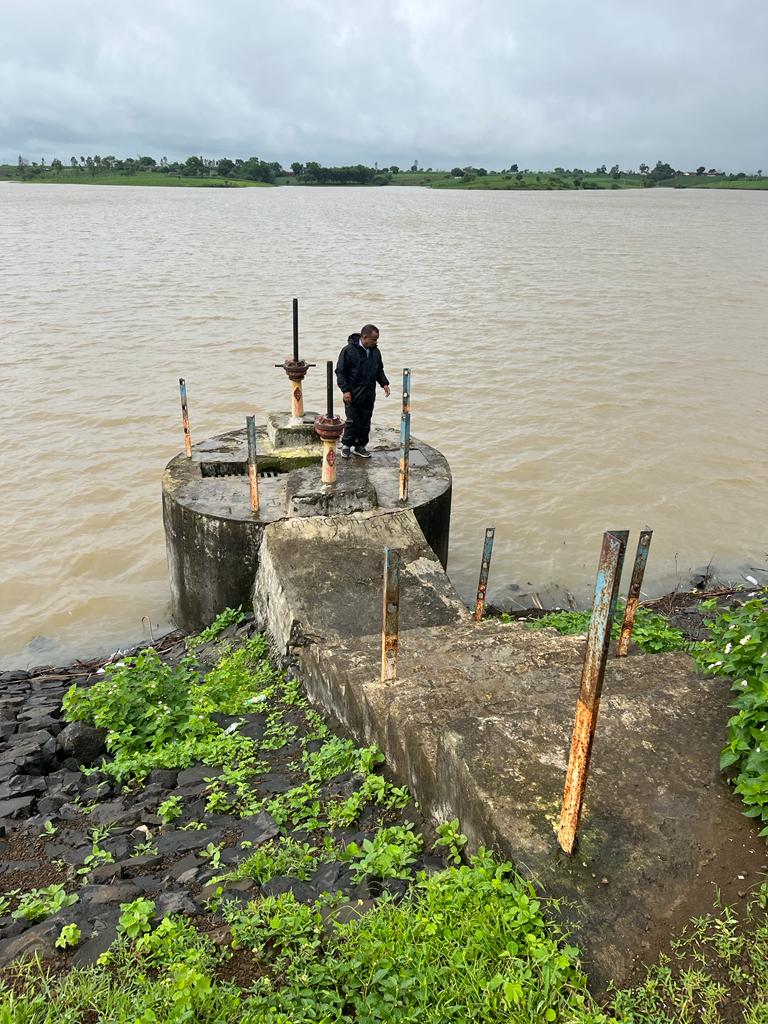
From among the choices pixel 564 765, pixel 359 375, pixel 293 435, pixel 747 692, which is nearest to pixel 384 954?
pixel 564 765

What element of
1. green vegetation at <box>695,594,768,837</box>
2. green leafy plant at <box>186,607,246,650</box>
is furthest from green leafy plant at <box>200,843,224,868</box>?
green leafy plant at <box>186,607,246,650</box>

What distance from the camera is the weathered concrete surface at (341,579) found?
584 cm

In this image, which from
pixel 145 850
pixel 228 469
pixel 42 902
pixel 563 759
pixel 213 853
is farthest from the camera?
pixel 228 469

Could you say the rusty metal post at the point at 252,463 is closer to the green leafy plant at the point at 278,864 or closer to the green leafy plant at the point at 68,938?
the green leafy plant at the point at 278,864

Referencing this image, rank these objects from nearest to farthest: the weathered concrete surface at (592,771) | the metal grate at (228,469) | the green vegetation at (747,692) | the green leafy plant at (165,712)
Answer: the weathered concrete surface at (592,771) → the green vegetation at (747,692) → the green leafy plant at (165,712) → the metal grate at (228,469)

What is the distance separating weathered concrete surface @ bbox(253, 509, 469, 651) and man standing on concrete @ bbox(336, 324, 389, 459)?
1627 mm

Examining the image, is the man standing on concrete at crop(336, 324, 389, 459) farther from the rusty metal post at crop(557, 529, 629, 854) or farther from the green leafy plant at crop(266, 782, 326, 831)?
the rusty metal post at crop(557, 529, 629, 854)

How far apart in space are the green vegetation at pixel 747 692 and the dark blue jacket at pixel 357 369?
4.79 m

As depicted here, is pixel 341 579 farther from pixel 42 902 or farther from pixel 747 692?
pixel 747 692

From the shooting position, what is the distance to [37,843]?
4211 mm

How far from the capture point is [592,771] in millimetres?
3305

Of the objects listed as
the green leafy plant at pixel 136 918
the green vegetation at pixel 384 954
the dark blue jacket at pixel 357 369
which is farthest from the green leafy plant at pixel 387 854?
the dark blue jacket at pixel 357 369

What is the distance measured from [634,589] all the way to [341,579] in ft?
8.06

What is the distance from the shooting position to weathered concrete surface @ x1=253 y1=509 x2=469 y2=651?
5.84 m
